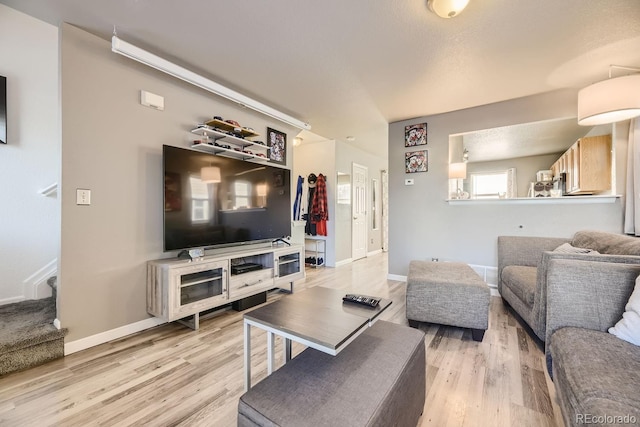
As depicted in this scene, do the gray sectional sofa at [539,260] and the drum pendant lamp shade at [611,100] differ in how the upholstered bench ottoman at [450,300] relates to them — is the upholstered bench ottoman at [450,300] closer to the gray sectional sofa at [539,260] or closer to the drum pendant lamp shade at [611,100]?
the gray sectional sofa at [539,260]

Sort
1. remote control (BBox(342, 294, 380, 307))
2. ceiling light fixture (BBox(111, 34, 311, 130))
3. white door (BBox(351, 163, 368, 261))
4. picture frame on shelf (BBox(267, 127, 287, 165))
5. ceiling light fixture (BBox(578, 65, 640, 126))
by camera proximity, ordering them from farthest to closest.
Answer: white door (BBox(351, 163, 368, 261)) < picture frame on shelf (BBox(267, 127, 287, 165)) < ceiling light fixture (BBox(578, 65, 640, 126)) < ceiling light fixture (BBox(111, 34, 311, 130)) < remote control (BBox(342, 294, 380, 307))

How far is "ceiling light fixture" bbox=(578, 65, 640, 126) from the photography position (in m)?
1.89

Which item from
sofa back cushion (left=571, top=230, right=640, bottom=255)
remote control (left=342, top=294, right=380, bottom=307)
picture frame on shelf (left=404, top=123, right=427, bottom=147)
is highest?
picture frame on shelf (left=404, top=123, right=427, bottom=147)

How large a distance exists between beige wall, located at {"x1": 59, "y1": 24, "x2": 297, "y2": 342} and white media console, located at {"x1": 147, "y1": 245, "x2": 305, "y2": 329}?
8.5 inches

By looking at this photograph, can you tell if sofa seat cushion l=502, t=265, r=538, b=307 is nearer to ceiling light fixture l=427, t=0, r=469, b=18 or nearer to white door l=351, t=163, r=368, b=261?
ceiling light fixture l=427, t=0, r=469, b=18

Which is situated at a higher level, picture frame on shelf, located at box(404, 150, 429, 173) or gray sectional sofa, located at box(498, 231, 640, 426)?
picture frame on shelf, located at box(404, 150, 429, 173)

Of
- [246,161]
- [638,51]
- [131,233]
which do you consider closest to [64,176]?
[131,233]

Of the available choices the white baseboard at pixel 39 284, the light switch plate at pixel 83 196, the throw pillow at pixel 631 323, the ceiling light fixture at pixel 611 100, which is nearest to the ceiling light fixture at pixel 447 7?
the ceiling light fixture at pixel 611 100

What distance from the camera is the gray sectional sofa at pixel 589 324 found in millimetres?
808

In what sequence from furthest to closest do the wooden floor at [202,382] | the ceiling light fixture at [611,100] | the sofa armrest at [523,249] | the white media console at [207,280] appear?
the sofa armrest at [523,249], the white media console at [207,280], the ceiling light fixture at [611,100], the wooden floor at [202,382]

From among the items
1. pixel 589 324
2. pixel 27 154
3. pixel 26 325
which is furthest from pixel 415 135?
pixel 26 325

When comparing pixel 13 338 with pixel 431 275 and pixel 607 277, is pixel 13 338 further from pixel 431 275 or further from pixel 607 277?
pixel 607 277

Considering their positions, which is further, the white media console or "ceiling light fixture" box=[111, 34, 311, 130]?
the white media console

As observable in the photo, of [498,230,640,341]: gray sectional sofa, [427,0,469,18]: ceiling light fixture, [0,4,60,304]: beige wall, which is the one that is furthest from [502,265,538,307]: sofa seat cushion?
[0,4,60,304]: beige wall
